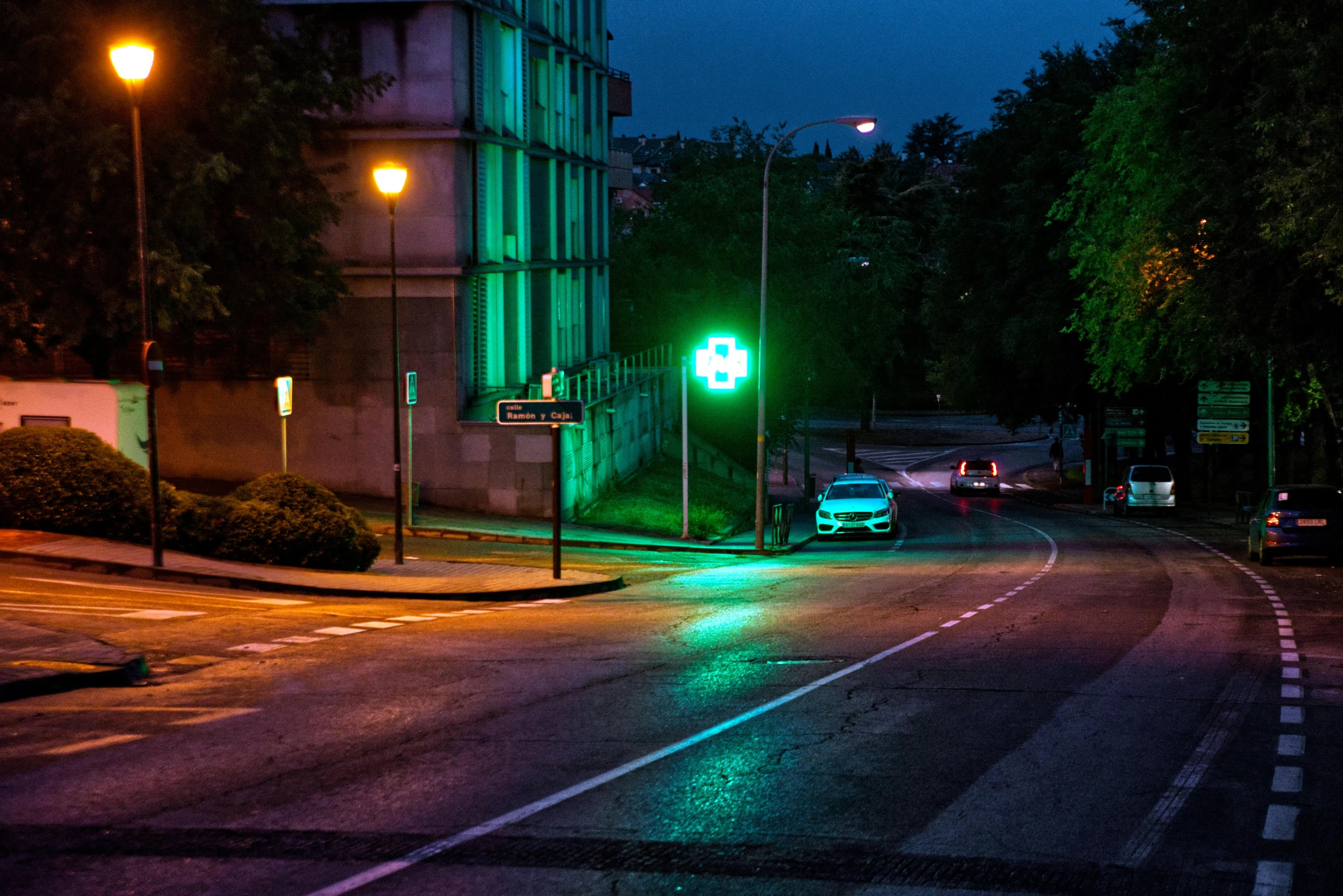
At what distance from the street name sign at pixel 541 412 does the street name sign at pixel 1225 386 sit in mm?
31647

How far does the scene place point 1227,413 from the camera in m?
47.9

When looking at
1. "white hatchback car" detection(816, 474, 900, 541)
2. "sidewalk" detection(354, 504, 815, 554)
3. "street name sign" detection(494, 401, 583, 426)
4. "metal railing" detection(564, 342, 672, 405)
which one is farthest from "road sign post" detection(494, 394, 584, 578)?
"white hatchback car" detection(816, 474, 900, 541)

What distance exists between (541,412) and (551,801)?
1421cm

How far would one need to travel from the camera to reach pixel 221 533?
21.0 metres

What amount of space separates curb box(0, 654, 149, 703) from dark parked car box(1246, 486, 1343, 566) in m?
22.1

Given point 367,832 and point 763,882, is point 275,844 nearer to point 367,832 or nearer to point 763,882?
point 367,832

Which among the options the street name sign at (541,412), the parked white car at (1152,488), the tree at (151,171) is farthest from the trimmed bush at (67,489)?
the parked white car at (1152,488)

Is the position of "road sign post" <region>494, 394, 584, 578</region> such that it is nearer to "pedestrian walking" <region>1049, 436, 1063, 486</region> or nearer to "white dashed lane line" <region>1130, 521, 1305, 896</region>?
"white dashed lane line" <region>1130, 521, 1305, 896</region>

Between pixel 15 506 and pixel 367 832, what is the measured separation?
17051 mm

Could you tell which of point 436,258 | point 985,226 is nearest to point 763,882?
point 436,258

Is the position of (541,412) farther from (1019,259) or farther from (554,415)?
(1019,259)

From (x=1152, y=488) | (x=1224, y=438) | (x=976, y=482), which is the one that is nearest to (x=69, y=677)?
(x=1224, y=438)

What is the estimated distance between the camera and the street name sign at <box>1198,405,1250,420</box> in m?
47.8

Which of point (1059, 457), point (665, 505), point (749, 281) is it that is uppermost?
point (749, 281)
